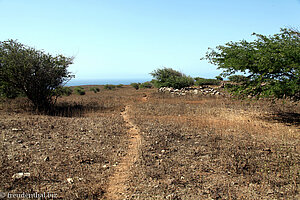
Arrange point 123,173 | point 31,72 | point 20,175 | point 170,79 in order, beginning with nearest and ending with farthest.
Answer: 1. point 20,175
2. point 123,173
3. point 31,72
4. point 170,79

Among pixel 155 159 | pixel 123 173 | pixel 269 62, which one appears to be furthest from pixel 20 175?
pixel 269 62

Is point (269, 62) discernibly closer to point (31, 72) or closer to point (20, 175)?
point (20, 175)

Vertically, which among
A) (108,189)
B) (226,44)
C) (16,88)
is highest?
(226,44)

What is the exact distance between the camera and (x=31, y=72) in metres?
13.5

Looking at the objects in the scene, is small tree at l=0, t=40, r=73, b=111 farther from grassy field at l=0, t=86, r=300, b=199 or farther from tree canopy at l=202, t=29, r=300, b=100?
tree canopy at l=202, t=29, r=300, b=100

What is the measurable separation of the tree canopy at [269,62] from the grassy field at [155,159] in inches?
72.8

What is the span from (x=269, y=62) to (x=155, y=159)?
22.1 feet

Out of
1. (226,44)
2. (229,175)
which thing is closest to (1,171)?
(229,175)

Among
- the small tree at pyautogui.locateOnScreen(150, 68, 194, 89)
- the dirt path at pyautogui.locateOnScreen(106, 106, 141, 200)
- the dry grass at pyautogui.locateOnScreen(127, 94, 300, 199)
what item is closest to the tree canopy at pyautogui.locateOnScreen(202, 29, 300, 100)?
the dry grass at pyautogui.locateOnScreen(127, 94, 300, 199)

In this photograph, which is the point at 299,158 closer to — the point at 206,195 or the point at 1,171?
the point at 206,195

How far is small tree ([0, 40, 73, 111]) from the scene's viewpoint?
1302 centimetres

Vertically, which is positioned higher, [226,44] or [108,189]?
[226,44]

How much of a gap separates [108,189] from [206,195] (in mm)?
2078

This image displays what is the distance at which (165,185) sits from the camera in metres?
4.98
